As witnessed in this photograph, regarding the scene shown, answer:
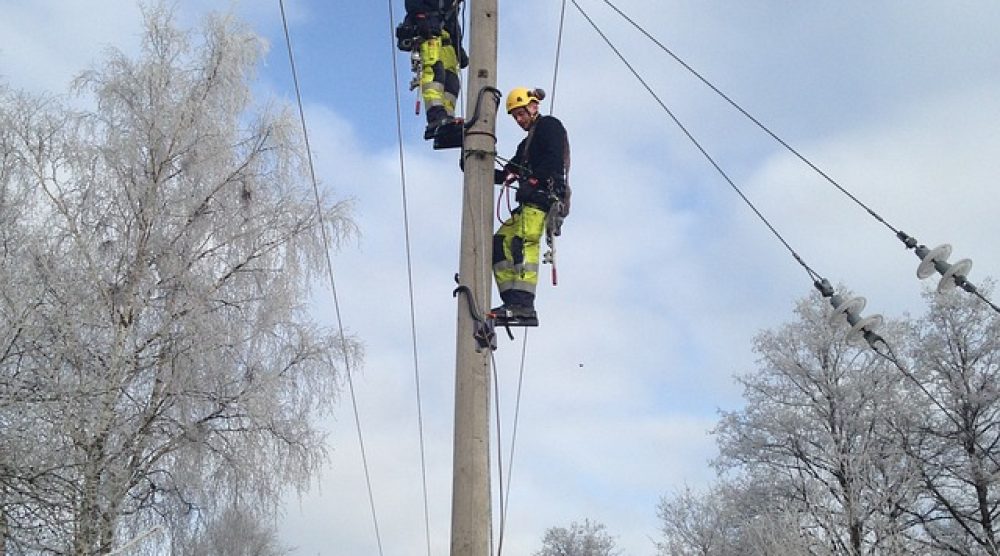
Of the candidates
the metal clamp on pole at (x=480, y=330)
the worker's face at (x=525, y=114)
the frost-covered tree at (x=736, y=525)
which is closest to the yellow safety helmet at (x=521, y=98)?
the worker's face at (x=525, y=114)

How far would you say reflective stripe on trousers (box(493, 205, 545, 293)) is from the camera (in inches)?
203

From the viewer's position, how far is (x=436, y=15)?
5.77 m

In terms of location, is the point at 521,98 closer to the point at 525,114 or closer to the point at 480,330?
the point at 525,114

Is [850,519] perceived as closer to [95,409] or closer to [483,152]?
[95,409]

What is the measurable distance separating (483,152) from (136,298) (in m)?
7.66

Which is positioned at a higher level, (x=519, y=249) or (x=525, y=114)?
(x=525, y=114)

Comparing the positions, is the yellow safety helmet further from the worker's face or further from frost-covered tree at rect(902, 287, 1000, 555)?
frost-covered tree at rect(902, 287, 1000, 555)

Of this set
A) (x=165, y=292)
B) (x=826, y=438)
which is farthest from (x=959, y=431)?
(x=165, y=292)

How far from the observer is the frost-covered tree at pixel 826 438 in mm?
16844


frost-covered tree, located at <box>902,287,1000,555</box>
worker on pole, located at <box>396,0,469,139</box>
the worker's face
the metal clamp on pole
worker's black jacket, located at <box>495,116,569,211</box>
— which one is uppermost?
frost-covered tree, located at <box>902,287,1000,555</box>

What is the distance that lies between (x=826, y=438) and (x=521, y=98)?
14587 mm

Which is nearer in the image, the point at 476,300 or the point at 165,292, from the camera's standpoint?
the point at 476,300

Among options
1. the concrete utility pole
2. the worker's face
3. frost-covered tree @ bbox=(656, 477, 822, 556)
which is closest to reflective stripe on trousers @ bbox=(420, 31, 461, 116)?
the worker's face

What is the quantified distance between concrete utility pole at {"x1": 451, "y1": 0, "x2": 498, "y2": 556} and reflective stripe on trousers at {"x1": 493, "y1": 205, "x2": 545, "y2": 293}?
19.2 inches
